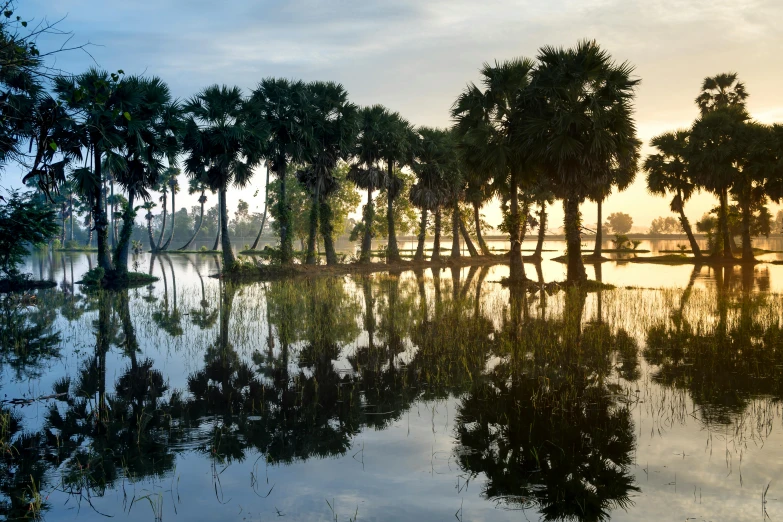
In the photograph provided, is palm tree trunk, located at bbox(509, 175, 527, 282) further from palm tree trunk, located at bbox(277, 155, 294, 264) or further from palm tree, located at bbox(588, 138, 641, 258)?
palm tree, located at bbox(588, 138, 641, 258)

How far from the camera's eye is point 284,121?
41.7 meters

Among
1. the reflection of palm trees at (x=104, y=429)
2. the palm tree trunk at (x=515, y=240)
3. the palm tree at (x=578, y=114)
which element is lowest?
the reflection of palm trees at (x=104, y=429)

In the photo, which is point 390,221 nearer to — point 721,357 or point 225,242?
point 225,242

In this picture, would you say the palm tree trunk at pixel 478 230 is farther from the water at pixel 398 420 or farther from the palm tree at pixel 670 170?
the water at pixel 398 420

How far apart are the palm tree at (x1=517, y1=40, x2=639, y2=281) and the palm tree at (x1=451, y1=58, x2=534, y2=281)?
109cm

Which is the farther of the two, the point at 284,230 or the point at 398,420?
the point at 284,230

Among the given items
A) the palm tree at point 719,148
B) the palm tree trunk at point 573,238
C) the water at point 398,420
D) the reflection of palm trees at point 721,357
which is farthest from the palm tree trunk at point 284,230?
the palm tree at point 719,148

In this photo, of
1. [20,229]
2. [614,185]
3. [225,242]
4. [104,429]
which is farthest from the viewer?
[614,185]

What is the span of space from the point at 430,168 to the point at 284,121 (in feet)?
53.4

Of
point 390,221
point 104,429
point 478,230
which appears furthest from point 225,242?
point 104,429

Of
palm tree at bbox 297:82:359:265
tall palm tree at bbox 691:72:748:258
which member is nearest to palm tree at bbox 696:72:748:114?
tall palm tree at bbox 691:72:748:258

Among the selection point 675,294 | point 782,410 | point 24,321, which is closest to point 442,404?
point 782,410

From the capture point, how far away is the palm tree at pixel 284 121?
41438mm

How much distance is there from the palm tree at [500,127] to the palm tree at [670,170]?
107 ft
